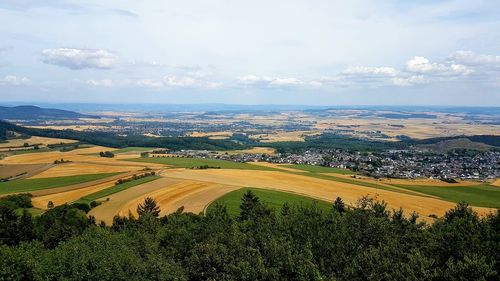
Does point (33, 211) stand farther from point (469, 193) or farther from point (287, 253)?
point (469, 193)

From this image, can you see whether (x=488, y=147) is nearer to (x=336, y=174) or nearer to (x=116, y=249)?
(x=336, y=174)

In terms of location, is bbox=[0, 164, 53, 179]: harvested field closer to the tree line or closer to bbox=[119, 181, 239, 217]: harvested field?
bbox=[119, 181, 239, 217]: harvested field

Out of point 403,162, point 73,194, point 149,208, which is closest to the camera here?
point 149,208

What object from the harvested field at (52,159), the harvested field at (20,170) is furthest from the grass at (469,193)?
the harvested field at (20,170)

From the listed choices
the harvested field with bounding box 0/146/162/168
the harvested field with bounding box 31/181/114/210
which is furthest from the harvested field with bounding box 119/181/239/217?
the harvested field with bounding box 0/146/162/168

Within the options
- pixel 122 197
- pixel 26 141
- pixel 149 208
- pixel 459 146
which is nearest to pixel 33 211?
pixel 122 197

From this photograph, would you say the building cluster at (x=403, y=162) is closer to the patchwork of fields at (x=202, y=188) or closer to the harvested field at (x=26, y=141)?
the patchwork of fields at (x=202, y=188)

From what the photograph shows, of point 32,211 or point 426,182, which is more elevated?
point 32,211
